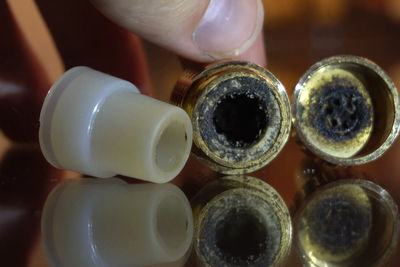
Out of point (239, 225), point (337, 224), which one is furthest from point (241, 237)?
point (337, 224)

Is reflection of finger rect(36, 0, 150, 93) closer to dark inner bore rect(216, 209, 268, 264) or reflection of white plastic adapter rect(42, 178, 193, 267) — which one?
reflection of white plastic adapter rect(42, 178, 193, 267)

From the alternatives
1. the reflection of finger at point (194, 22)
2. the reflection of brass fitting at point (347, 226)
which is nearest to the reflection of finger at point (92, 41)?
the reflection of finger at point (194, 22)

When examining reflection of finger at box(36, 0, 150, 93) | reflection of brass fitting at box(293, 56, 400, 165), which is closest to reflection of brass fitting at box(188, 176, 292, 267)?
reflection of brass fitting at box(293, 56, 400, 165)

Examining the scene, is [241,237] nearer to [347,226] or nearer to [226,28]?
[347,226]

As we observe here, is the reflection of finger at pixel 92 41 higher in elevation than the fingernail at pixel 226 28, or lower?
lower

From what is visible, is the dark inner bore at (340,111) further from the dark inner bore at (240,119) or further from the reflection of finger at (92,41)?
the reflection of finger at (92,41)

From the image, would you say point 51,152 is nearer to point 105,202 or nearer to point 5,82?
point 105,202
